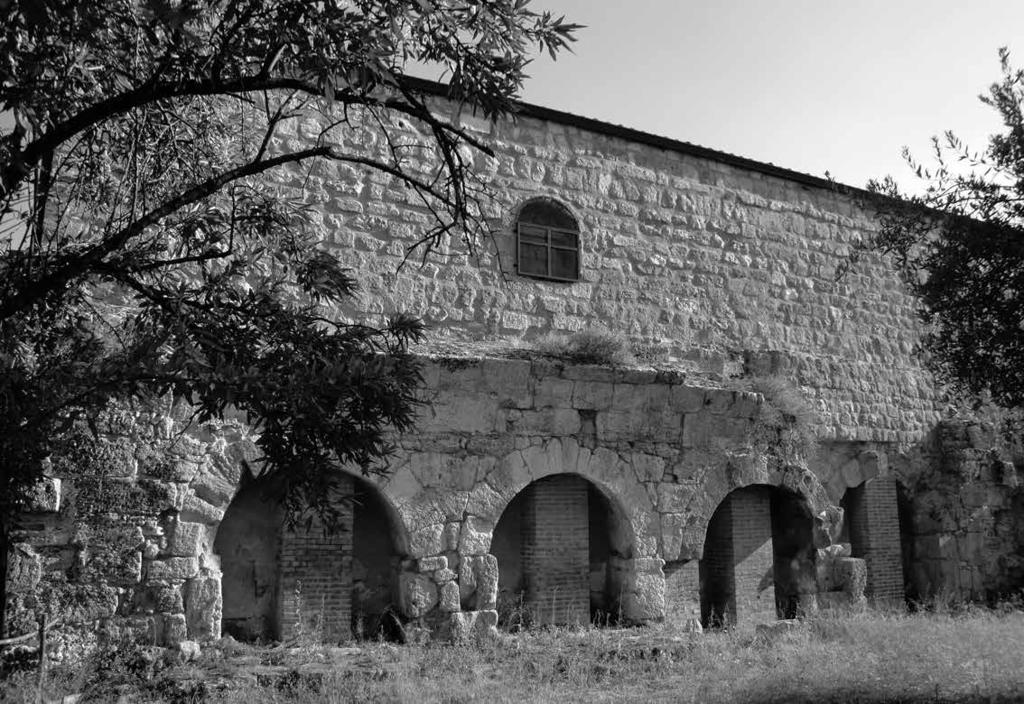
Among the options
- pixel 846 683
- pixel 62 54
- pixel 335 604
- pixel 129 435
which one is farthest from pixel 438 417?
pixel 62 54

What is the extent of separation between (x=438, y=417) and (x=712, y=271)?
15.7 feet

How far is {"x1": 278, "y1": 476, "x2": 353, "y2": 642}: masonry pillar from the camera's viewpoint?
8297mm

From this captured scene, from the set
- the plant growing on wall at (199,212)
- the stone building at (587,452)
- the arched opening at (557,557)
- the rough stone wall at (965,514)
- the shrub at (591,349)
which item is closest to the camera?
the plant growing on wall at (199,212)

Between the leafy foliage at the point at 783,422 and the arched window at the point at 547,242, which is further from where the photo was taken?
the leafy foliage at the point at 783,422

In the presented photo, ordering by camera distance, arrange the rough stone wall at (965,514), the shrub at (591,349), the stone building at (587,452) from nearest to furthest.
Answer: the stone building at (587,452) < the shrub at (591,349) < the rough stone wall at (965,514)

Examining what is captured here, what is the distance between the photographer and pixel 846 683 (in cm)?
770

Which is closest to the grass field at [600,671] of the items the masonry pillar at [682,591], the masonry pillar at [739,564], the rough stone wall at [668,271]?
the masonry pillar at [682,591]

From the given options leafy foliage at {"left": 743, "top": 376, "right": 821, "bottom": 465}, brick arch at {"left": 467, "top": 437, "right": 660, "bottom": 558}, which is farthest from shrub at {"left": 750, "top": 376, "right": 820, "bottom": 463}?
brick arch at {"left": 467, "top": 437, "right": 660, "bottom": 558}

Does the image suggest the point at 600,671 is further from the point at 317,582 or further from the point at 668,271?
the point at 668,271

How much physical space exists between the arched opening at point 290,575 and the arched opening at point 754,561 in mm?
4202

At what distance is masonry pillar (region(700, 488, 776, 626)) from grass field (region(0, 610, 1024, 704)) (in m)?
1.05

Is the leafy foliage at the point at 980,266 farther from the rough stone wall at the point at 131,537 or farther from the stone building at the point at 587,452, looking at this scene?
the rough stone wall at the point at 131,537

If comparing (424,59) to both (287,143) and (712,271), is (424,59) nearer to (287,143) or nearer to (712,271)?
(287,143)

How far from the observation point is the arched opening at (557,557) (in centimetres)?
953
